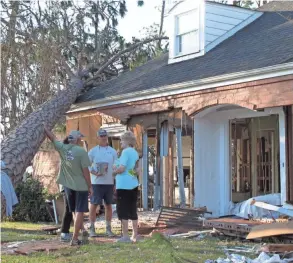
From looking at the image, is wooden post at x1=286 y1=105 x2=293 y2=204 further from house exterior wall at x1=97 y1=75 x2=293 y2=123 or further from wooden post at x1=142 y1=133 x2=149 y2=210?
wooden post at x1=142 y1=133 x2=149 y2=210

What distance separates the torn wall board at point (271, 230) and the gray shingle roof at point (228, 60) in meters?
3.25

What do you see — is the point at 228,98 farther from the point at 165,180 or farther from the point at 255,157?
the point at 165,180

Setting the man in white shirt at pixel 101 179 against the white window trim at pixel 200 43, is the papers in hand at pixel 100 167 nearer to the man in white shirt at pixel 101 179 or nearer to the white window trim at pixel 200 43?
the man in white shirt at pixel 101 179

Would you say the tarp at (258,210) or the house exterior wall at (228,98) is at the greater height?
the house exterior wall at (228,98)

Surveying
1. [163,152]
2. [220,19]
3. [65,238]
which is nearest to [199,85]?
[163,152]

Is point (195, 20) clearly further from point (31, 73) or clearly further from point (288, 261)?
point (288, 261)

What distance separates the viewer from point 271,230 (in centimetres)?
746

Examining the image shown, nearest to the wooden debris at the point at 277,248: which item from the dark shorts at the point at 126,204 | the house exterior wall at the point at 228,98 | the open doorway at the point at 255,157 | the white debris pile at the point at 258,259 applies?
the white debris pile at the point at 258,259

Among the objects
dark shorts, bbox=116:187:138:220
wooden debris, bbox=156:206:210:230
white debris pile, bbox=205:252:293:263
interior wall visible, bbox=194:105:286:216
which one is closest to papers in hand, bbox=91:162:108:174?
dark shorts, bbox=116:187:138:220

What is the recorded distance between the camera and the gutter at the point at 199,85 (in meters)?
9.31

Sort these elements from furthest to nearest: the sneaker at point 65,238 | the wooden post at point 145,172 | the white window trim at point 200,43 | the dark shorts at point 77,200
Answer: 1. the white window trim at point 200,43
2. the wooden post at point 145,172
3. the sneaker at point 65,238
4. the dark shorts at point 77,200

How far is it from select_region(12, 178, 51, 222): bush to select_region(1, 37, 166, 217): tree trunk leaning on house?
193 cm

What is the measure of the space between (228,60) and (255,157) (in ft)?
8.05

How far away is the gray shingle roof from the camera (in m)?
10.4
